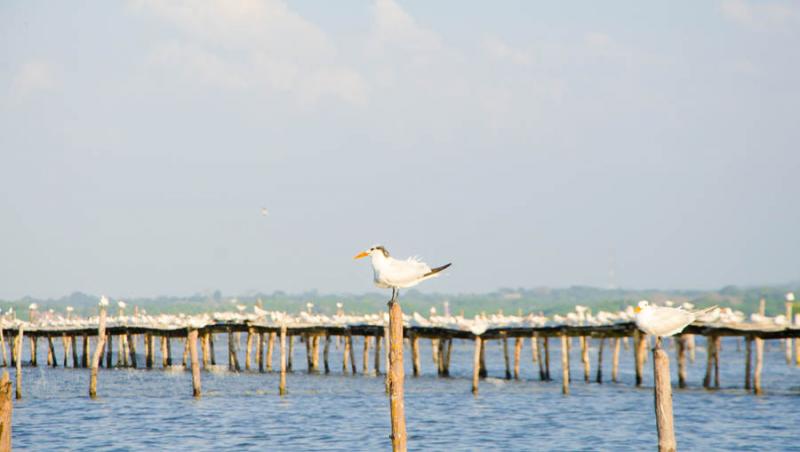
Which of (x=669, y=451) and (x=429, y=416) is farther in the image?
(x=429, y=416)

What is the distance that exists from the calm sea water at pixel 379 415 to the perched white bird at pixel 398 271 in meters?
11.4

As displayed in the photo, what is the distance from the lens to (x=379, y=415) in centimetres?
3309

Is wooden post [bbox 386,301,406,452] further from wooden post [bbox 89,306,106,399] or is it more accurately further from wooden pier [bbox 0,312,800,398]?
wooden post [bbox 89,306,106,399]

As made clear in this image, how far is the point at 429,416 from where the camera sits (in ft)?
108

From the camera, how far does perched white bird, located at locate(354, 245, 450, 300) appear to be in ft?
49.9

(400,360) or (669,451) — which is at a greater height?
(400,360)

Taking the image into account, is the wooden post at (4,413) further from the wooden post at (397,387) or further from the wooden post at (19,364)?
the wooden post at (19,364)

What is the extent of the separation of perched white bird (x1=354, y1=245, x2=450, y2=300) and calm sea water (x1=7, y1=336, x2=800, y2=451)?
1135 centimetres

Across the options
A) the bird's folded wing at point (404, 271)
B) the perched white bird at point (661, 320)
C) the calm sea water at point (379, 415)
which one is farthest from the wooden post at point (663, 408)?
the calm sea water at point (379, 415)

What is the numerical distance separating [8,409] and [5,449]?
556mm

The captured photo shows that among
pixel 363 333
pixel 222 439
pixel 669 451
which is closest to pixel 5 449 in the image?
pixel 669 451

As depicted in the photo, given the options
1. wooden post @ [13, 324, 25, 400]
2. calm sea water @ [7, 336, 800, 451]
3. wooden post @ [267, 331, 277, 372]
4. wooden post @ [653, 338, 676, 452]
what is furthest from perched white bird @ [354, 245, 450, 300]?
wooden post @ [267, 331, 277, 372]

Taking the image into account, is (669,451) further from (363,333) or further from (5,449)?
(363,333)

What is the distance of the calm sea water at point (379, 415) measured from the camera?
89.5 ft
